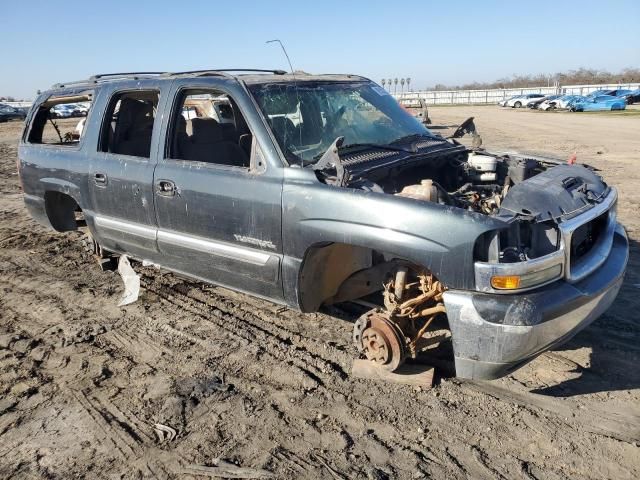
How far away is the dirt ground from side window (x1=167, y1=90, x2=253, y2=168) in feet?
4.31

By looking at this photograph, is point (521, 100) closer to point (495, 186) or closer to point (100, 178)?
point (495, 186)

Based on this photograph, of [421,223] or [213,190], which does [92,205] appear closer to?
[213,190]

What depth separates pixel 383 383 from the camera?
3.48 metres

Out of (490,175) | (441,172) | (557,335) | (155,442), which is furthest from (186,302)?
(557,335)

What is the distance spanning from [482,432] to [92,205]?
372cm

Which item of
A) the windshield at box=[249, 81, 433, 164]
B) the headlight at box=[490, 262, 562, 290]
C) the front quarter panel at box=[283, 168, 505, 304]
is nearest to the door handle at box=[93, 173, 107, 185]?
the windshield at box=[249, 81, 433, 164]

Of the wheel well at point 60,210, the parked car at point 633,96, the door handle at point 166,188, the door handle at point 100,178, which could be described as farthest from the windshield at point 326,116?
the parked car at point 633,96

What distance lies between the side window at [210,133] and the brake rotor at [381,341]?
1.51 meters

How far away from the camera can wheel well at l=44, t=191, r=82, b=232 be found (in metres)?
5.43

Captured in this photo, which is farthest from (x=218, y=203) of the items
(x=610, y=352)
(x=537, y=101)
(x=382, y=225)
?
(x=537, y=101)

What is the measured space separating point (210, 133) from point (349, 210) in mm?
2052

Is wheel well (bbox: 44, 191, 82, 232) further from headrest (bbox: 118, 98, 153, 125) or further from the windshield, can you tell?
the windshield

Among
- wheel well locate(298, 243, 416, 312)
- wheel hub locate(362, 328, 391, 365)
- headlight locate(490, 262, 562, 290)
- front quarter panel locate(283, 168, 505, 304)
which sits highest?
front quarter panel locate(283, 168, 505, 304)

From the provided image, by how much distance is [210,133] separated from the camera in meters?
4.68
